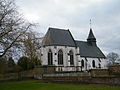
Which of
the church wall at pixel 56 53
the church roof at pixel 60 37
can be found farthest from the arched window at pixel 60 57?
the church roof at pixel 60 37

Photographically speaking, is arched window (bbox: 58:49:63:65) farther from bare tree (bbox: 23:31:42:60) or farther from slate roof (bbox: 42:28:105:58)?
bare tree (bbox: 23:31:42:60)

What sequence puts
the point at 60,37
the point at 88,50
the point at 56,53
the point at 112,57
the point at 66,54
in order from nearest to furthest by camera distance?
the point at 56,53, the point at 66,54, the point at 60,37, the point at 88,50, the point at 112,57

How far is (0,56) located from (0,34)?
106 inches

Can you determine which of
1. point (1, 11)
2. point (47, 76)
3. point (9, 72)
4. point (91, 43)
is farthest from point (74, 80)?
point (91, 43)

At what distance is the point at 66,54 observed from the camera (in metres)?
53.5

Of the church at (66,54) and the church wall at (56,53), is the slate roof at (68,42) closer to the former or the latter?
the church at (66,54)

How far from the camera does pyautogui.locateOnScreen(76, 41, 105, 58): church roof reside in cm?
6181

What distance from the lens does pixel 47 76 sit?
34.4m

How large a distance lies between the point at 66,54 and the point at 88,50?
43.7ft

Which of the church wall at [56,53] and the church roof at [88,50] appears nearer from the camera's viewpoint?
the church wall at [56,53]

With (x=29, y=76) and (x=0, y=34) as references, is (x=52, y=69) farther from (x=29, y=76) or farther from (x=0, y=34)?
(x=0, y=34)

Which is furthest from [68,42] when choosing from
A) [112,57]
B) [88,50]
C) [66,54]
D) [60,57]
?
[112,57]

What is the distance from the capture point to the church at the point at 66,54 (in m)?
50.7

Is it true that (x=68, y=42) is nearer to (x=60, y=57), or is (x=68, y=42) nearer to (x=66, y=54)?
(x=66, y=54)
